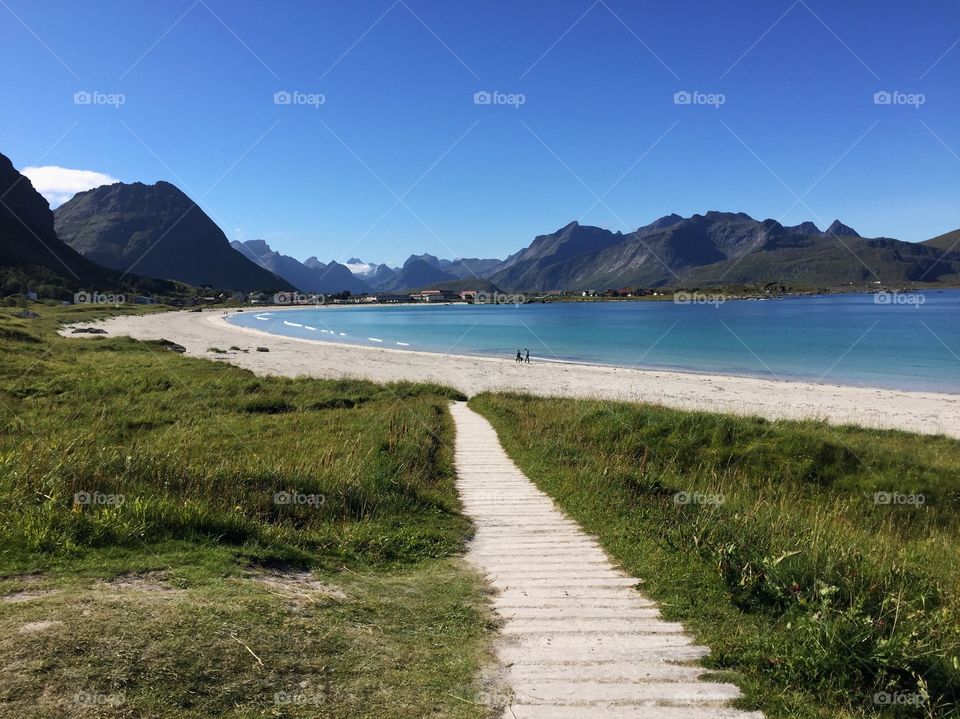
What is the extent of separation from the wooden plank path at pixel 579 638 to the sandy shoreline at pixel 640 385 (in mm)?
21962

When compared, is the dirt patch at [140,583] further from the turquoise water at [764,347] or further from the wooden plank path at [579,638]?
the turquoise water at [764,347]

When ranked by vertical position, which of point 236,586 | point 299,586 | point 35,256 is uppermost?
point 35,256

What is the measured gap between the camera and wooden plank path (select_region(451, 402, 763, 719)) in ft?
15.4

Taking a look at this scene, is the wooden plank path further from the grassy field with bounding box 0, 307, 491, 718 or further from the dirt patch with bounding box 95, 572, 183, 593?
the dirt patch with bounding box 95, 572, 183, 593

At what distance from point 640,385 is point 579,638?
36294 millimetres

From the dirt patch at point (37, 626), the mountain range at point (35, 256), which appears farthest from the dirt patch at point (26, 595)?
the mountain range at point (35, 256)

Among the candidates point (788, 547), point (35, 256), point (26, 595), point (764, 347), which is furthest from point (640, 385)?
point (35, 256)

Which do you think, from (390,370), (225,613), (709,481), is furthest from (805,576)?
(390,370)

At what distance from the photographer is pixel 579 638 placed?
575cm

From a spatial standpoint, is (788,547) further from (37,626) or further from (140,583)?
(37,626)

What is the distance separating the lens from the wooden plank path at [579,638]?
4.69 m

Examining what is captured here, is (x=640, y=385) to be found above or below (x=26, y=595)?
below

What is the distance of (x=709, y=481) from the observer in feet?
50.5

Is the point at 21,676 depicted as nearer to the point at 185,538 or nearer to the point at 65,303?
the point at 185,538
